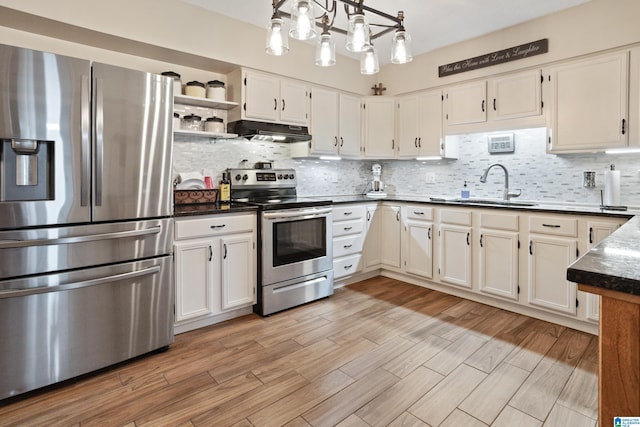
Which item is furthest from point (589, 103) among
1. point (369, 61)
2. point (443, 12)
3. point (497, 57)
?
point (369, 61)

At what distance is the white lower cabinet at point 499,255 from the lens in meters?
3.02

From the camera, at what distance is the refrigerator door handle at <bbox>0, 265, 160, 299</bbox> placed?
1.79 m

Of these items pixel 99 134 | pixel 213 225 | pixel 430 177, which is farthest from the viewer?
pixel 430 177

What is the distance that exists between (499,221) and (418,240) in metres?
0.87

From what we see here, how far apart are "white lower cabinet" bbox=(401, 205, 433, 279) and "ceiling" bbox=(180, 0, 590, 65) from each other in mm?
1748

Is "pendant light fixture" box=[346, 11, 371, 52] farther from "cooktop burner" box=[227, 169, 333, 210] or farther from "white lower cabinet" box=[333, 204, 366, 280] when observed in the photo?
"white lower cabinet" box=[333, 204, 366, 280]

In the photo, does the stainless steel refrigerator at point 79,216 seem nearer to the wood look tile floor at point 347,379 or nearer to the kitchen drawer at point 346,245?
the wood look tile floor at point 347,379

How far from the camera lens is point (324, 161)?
4.29m

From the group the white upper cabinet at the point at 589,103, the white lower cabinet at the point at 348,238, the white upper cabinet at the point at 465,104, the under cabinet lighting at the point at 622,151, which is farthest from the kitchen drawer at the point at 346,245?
the under cabinet lighting at the point at 622,151

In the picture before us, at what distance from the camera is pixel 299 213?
10.4 feet

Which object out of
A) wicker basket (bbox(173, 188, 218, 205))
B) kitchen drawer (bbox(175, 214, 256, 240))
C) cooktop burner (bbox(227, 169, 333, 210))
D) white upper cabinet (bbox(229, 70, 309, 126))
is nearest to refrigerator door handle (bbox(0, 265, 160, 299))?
kitchen drawer (bbox(175, 214, 256, 240))

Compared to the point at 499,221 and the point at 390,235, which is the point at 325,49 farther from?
the point at 390,235

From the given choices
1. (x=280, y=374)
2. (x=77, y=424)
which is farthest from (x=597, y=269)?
(x=77, y=424)

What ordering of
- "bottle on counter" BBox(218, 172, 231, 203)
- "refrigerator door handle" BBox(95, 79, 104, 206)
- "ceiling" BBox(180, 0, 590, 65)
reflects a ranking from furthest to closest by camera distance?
"bottle on counter" BBox(218, 172, 231, 203) → "ceiling" BBox(180, 0, 590, 65) → "refrigerator door handle" BBox(95, 79, 104, 206)
